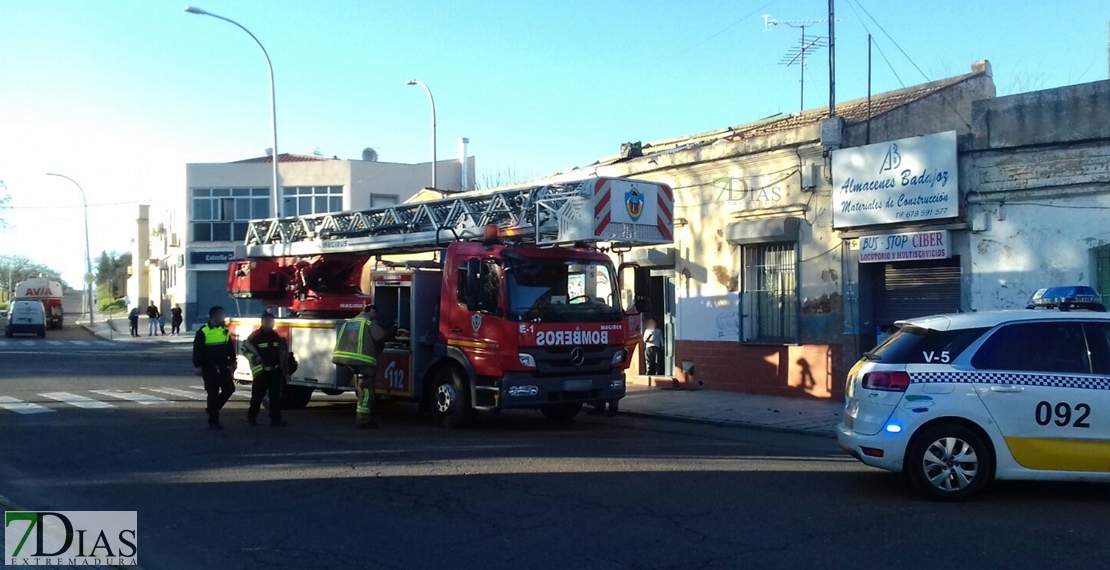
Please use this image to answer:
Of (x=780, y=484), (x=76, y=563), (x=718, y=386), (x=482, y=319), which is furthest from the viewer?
(x=718, y=386)

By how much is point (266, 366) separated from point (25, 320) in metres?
39.2

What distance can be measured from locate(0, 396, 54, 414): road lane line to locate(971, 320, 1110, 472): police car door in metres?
13.7

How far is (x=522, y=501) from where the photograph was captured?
839cm

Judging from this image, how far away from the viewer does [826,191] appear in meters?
16.5

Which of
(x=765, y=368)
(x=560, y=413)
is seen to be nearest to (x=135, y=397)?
(x=560, y=413)

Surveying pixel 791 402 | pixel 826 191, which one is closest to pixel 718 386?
pixel 791 402

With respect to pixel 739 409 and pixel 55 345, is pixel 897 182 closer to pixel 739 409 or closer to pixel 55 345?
pixel 739 409

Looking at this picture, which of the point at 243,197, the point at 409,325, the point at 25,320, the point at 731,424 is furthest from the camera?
the point at 243,197

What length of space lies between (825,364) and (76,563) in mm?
12526

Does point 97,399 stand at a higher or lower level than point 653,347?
lower

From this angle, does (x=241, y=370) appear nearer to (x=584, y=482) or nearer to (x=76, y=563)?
(x=584, y=482)

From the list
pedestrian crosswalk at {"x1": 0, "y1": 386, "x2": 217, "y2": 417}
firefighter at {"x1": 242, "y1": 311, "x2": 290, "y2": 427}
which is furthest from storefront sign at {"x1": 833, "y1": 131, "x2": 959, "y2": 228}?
pedestrian crosswalk at {"x1": 0, "y1": 386, "x2": 217, "y2": 417}

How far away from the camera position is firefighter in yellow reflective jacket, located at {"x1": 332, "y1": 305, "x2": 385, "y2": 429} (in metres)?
13.1

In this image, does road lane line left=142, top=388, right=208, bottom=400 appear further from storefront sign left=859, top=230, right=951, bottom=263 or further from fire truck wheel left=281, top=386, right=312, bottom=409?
storefront sign left=859, top=230, right=951, bottom=263
